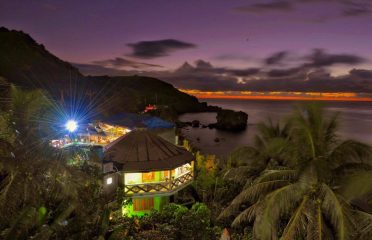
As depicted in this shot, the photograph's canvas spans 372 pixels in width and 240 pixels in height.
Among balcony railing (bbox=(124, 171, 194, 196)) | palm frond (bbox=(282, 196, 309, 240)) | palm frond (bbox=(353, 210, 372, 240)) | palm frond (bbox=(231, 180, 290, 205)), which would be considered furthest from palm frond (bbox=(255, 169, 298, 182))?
balcony railing (bbox=(124, 171, 194, 196))

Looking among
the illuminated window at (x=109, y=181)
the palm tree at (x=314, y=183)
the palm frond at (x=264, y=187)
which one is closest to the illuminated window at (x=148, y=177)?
the illuminated window at (x=109, y=181)

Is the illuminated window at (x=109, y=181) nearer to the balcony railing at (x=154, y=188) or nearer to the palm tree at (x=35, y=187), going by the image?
the balcony railing at (x=154, y=188)

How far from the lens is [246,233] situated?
15234 mm

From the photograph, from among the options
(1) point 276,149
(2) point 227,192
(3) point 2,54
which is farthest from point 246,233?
(3) point 2,54

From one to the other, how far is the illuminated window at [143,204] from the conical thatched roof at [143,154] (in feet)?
8.58

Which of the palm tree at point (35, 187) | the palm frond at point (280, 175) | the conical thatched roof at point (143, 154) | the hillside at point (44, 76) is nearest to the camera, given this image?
the palm tree at point (35, 187)

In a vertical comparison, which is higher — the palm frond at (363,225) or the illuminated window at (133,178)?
the palm frond at (363,225)

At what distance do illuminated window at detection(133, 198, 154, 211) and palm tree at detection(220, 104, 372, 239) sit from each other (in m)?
9.48

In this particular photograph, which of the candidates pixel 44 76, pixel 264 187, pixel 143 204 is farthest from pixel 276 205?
pixel 44 76

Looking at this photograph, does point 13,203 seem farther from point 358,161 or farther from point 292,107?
point 358,161

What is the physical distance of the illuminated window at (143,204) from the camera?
20.8 metres

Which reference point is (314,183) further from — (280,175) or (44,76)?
(44,76)

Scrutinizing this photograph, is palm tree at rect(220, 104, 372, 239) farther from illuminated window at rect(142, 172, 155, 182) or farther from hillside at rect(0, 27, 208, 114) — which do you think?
hillside at rect(0, 27, 208, 114)

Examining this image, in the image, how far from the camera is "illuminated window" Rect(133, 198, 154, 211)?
68.1 feet
